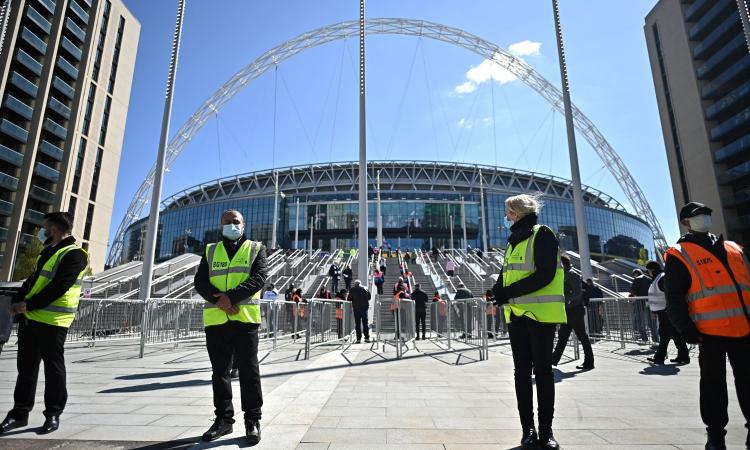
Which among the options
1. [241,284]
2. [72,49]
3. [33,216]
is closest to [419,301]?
[241,284]

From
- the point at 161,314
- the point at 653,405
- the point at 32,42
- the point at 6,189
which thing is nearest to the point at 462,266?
the point at 161,314

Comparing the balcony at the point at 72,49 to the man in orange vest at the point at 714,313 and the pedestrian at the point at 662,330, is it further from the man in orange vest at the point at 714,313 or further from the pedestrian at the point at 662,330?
the man in orange vest at the point at 714,313

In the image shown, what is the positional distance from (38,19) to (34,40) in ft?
7.02

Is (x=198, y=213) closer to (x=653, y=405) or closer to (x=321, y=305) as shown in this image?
(x=321, y=305)

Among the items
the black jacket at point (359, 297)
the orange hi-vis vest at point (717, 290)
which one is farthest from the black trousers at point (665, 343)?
the black jacket at point (359, 297)

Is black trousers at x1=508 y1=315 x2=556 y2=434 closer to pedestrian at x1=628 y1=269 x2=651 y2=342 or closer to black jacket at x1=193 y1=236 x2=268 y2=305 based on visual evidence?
black jacket at x1=193 y1=236 x2=268 y2=305

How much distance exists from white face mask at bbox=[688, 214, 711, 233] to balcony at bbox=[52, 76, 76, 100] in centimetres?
5325

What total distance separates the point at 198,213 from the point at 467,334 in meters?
65.6

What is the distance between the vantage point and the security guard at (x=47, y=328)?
139 inches

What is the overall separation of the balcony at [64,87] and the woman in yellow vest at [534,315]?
172 ft

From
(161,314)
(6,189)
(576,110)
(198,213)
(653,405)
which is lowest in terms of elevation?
(653,405)

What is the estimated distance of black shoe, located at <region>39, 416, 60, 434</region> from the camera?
339 cm

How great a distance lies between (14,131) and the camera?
37906mm

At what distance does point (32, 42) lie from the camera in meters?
39.9
